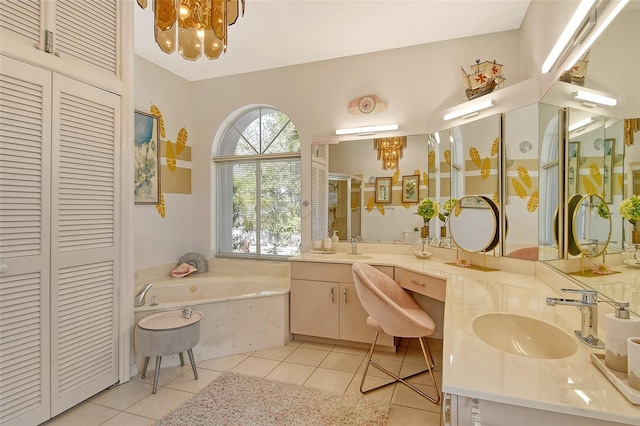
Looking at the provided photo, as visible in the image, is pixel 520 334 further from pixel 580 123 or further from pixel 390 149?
pixel 390 149

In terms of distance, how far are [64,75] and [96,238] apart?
103 cm

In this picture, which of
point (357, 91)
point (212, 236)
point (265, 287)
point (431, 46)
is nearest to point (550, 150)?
point (431, 46)

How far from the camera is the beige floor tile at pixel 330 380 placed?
7.20 feet

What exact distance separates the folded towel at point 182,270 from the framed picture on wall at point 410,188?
254cm

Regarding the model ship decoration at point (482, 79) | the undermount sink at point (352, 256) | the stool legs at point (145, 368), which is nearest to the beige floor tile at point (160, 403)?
the stool legs at point (145, 368)

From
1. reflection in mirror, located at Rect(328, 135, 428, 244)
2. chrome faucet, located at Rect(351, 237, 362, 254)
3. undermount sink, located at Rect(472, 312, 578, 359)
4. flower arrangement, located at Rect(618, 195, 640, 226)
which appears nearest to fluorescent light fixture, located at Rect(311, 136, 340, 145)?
reflection in mirror, located at Rect(328, 135, 428, 244)

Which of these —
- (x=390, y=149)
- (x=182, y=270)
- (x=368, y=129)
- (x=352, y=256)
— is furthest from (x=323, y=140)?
(x=182, y=270)

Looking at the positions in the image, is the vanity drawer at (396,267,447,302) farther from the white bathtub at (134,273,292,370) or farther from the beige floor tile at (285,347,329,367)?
the white bathtub at (134,273,292,370)

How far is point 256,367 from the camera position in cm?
248

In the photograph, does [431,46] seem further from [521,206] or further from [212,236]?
[212,236]

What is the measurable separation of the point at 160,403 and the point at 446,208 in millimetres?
2631

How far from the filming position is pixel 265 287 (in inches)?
135

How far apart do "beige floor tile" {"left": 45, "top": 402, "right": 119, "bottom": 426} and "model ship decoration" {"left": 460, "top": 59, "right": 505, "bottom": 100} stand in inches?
137

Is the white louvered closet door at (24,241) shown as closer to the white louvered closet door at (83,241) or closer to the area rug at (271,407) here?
the white louvered closet door at (83,241)
